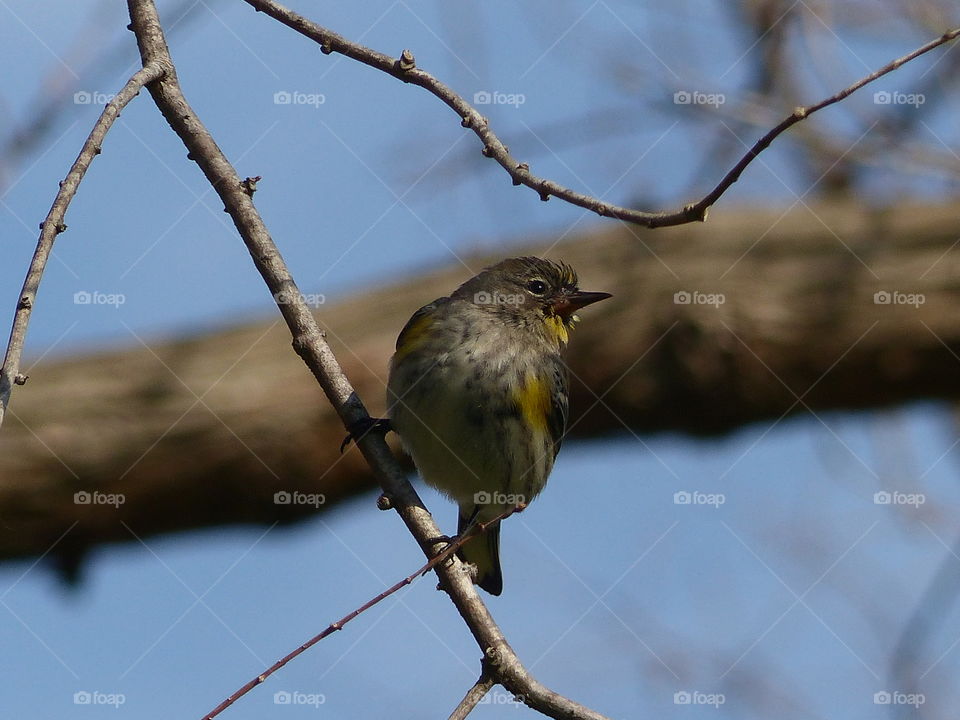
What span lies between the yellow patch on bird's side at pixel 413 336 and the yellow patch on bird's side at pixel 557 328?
631 millimetres

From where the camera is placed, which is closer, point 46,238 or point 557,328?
point 46,238

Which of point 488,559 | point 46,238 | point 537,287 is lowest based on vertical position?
point 488,559

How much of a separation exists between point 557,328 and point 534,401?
66 centimetres

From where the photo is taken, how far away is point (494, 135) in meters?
3.39

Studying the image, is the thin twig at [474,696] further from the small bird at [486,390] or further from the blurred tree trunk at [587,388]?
the blurred tree trunk at [587,388]

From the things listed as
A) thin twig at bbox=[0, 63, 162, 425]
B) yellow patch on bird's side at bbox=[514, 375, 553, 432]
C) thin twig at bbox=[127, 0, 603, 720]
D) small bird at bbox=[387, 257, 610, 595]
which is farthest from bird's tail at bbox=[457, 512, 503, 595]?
thin twig at bbox=[0, 63, 162, 425]

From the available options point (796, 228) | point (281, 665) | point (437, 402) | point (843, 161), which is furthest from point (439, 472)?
point (843, 161)

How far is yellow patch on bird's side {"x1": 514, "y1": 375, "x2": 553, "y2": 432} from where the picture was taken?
5.08 meters

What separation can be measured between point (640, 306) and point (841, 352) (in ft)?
3.91

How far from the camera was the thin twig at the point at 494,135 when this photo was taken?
2.87m

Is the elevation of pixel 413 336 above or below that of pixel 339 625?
above

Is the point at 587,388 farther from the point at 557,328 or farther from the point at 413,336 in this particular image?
the point at 413,336

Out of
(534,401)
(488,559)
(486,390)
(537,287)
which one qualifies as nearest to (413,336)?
(486,390)

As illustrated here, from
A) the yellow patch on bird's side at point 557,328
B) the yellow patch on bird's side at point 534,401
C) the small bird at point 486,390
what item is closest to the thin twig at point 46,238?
the small bird at point 486,390
